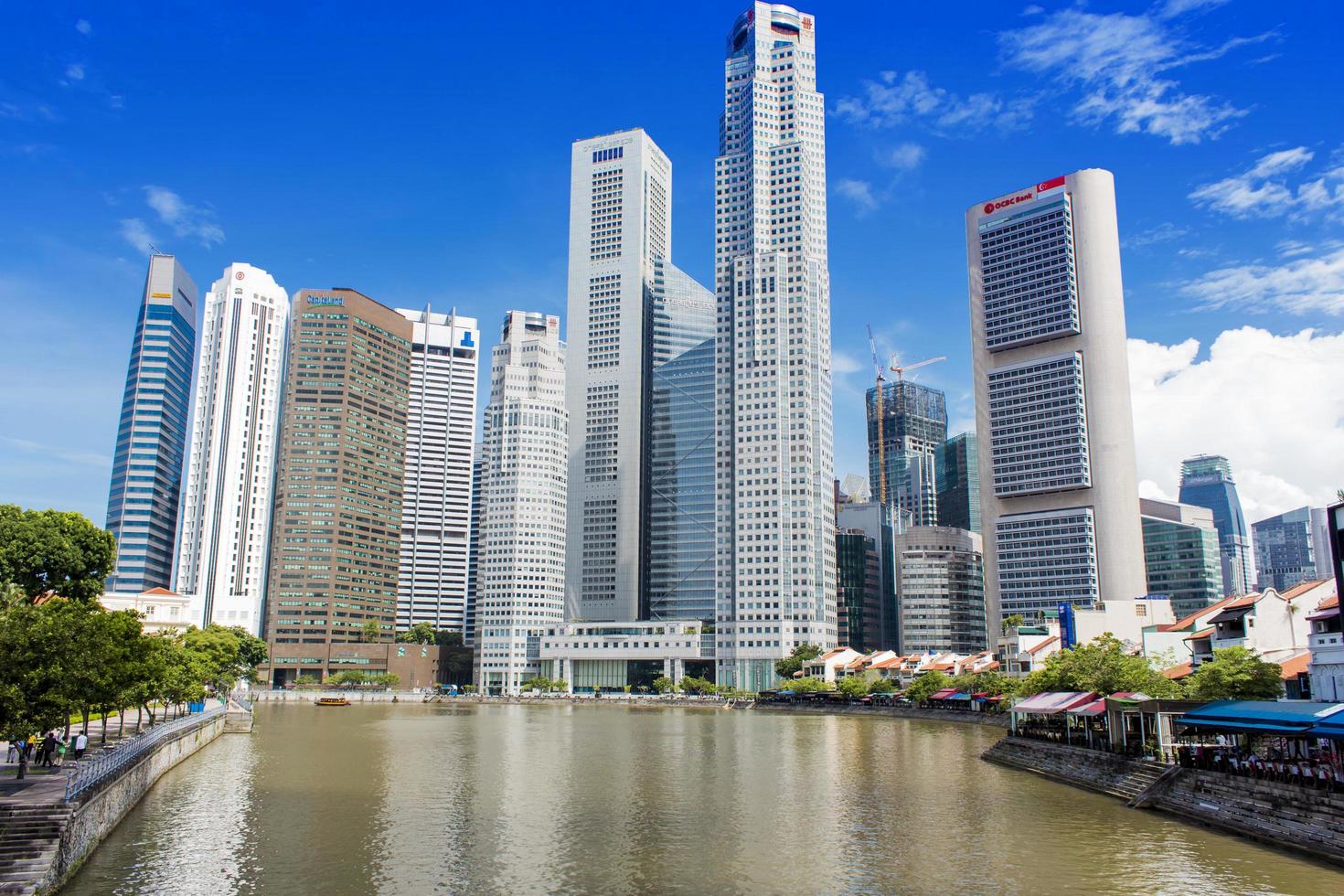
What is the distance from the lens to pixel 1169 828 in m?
56.5

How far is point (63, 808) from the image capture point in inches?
1690

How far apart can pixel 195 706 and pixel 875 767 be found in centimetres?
8717

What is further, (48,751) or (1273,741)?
(1273,741)

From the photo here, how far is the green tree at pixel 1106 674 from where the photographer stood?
88.2 metres

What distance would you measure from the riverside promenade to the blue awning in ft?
195

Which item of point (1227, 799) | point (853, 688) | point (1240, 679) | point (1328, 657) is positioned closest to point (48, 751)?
point (1227, 799)

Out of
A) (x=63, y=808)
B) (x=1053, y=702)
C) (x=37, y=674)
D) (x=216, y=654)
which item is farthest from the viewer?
(x=216, y=654)

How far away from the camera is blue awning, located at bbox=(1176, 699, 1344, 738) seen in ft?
175

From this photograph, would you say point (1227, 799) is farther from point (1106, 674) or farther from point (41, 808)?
point (41, 808)

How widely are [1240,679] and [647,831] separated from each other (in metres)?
49.3

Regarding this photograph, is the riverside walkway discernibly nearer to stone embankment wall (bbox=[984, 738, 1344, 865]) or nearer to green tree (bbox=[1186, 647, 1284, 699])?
stone embankment wall (bbox=[984, 738, 1344, 865])

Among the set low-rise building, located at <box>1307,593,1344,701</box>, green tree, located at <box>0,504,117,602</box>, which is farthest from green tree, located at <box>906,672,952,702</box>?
green tree, located at <box>0,504,117,602</box>

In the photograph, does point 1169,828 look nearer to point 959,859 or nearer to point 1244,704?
point 1244,704

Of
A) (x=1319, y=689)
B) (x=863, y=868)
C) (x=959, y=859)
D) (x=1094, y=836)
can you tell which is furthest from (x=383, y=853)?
(x=1319, y=689)
